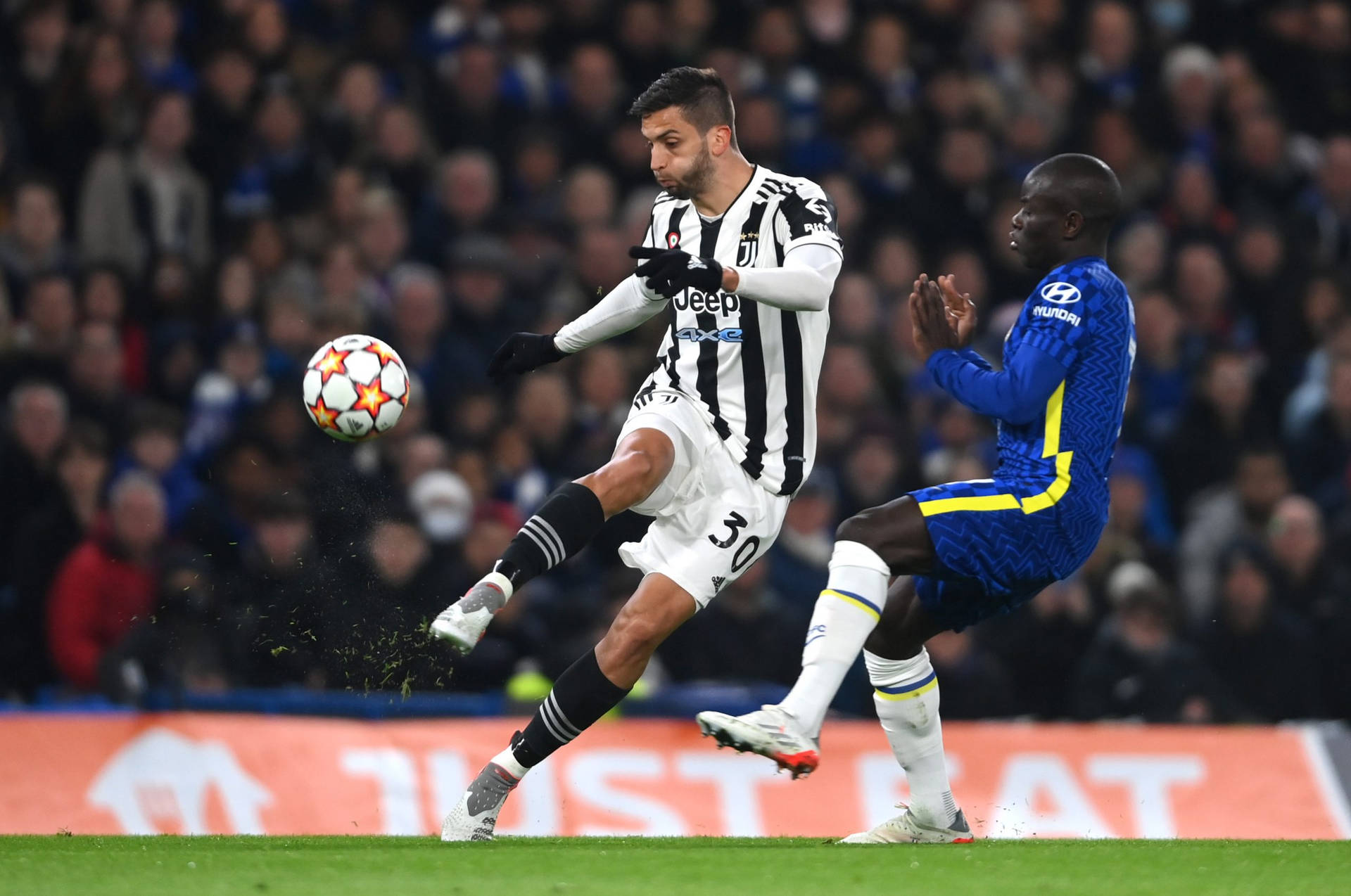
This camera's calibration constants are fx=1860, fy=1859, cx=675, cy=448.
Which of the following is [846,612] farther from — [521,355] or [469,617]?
[521,355]

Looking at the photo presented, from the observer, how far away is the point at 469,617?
15.7 feet

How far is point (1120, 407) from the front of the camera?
509 centimetres

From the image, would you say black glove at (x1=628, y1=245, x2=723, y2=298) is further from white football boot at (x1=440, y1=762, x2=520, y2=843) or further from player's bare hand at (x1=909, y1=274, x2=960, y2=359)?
white football boot at (x1=440, y1=762, x2=520, y2=843)

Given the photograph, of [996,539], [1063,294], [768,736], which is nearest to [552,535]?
[768,736]

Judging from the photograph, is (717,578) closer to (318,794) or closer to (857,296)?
(318,794)

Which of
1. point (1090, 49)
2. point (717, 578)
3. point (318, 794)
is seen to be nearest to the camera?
point (717, 578)

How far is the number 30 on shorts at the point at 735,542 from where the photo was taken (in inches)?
216

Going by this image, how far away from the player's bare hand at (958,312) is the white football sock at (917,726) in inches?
38.1

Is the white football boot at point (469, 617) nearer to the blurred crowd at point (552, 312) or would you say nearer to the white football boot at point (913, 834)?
the blurred crowd at point (552, 312)

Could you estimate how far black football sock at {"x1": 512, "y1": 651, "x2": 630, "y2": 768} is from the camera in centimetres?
543

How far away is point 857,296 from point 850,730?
2985mm

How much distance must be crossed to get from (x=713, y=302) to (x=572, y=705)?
1.27 meters

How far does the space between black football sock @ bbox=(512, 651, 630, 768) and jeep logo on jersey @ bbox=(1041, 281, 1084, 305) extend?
167 centimetres

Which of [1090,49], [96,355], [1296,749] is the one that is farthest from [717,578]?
[1090,49]
